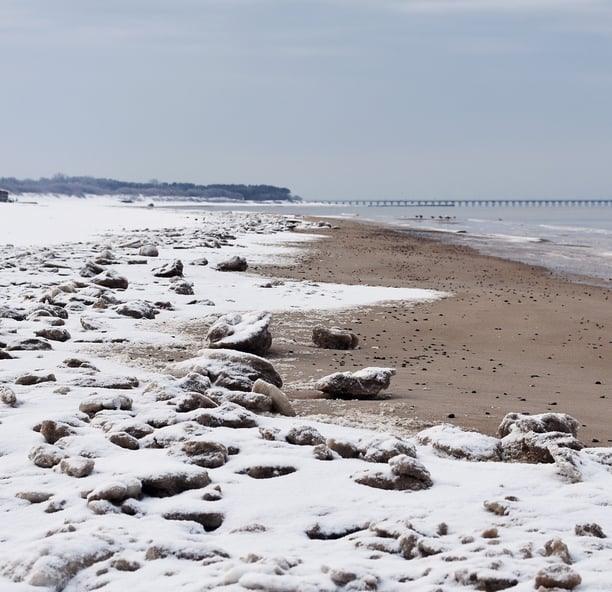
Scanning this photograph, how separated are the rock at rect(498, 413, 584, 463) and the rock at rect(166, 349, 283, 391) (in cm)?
195

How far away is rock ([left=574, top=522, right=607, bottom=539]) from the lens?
3758mm

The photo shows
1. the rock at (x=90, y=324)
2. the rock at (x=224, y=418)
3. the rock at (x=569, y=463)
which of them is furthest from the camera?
the rock at (x=90, y=324)

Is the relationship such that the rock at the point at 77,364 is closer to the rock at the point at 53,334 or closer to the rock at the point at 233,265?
the rock at the point at 53,334

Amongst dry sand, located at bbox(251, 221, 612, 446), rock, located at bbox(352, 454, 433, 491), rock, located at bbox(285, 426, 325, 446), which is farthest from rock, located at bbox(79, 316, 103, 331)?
rock, located at bbox(352, 454, 433, 491)

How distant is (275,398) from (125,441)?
138 centimetres

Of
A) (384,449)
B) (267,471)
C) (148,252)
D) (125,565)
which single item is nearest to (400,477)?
(384,449)

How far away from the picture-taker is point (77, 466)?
14.1 feet

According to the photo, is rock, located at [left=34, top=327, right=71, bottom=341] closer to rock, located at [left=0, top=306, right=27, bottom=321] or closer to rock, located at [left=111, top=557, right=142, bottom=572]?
rock, located at [left=0, top=306, right=27, bottom=321]

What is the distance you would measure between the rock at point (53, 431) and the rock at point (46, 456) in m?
0.21

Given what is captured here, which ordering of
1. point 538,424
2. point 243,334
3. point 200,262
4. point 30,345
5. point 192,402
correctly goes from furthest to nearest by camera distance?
1. point 200,262
2. point 243,334
3. point 30,345
4. point 192,402
5. point 538,424

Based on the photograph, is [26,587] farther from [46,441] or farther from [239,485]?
[46,441]

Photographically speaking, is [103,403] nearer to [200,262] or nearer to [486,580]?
[486,580]

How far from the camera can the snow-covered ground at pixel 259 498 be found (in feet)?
11.1

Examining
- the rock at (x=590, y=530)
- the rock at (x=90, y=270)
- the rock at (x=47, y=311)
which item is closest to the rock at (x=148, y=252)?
the rock at (x=90, y=270)
